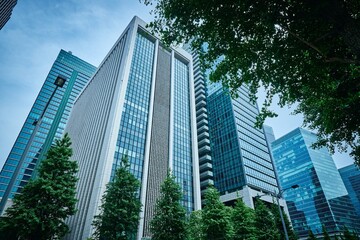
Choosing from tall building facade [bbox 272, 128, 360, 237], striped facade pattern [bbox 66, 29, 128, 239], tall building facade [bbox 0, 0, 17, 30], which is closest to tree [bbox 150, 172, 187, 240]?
striped facade pattern [bbox 66, 29, 128, 239]

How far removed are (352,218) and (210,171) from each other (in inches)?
3639

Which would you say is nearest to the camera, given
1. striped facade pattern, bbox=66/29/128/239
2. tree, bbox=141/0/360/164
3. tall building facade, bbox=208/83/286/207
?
tree, bbox=141/0/360/164

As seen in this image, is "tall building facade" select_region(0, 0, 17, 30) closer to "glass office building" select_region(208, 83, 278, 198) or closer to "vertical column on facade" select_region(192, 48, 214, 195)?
"vertical column on facade" select_region(192, 48, 214, 195)

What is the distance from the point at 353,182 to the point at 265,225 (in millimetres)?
162995

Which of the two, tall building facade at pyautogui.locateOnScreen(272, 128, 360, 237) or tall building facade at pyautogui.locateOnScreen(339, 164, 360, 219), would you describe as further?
tall building facade at pyautogui.locateOnScreen(339, 164, 360, 219)

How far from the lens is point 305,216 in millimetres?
100062

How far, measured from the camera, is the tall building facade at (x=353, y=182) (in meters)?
135

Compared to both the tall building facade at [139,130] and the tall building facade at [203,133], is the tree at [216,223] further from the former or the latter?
the tall building facade at [203,133]

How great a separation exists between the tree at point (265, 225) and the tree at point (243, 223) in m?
0.63

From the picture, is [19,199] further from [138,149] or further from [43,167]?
[138,149]

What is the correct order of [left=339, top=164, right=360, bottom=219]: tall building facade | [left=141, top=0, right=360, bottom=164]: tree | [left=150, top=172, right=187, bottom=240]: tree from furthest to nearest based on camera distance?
[left=339, top=164, right=360, bottom=219]: tall building facade → [left=150, top=172, right=187, bottom=240]: tree → [left=141, top=0, right=360, bottom=164]: tree

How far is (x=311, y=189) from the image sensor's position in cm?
10338

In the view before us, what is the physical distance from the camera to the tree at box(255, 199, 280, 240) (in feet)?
77.9

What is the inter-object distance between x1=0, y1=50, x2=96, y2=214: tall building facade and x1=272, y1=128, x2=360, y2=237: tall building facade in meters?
126
